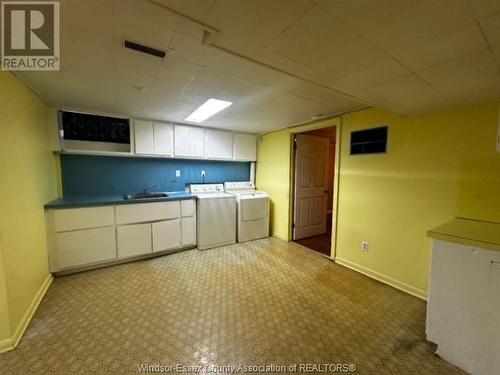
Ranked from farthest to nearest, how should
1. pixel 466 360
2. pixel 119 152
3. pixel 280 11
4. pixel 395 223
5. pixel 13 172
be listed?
1. pixel 119 152
2. pixel 395 223
3. pixel 13 172
4. pixel 466 360
5. pixel 280 11

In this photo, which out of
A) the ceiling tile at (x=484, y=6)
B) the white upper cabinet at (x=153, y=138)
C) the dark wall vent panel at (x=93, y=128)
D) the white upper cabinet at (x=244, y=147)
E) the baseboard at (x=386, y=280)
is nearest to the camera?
the ceiling tile at (x=484, y=6)

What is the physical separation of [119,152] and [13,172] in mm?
1609

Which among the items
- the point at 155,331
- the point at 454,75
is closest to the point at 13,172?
the point at 155,331

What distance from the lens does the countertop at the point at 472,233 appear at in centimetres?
138

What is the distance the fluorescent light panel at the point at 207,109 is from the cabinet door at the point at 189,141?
1.04 feet

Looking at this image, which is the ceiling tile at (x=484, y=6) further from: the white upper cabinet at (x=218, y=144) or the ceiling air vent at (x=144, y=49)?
the white upper cabinet at (x=218, y=144)

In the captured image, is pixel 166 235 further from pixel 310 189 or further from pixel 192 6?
pixel 192 6

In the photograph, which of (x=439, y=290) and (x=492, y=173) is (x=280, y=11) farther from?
(x=492, y=173)

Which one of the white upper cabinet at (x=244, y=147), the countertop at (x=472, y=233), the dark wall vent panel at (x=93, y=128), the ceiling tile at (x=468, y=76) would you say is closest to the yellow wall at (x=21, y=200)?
the dark wall vent panel at (x=93, y=128)

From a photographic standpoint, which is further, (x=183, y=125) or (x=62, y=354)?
(x=183, y=125)

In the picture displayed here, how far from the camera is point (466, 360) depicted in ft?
4.70

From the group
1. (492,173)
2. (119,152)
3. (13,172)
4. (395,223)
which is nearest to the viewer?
(13,172)

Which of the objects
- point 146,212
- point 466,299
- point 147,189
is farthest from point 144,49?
point 466,299

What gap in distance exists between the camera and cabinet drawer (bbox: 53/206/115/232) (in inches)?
99.7
